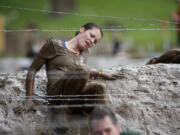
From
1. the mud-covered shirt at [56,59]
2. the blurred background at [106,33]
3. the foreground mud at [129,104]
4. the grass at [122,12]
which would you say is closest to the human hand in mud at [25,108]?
the foreground mud at [129,104]

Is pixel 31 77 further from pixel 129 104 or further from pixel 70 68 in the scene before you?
pixel 129 104

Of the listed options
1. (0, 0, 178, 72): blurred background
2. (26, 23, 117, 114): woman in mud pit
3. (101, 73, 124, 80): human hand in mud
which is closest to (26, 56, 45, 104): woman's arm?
(26, 23, 117, 114): woman in mud pit

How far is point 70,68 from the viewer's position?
6.19 feet

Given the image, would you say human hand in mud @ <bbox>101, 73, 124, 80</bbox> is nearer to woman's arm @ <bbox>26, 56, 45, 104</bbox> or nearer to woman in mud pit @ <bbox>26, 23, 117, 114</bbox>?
woman in mud pit @ <bbox>26, 23, 117, 114</bbox>

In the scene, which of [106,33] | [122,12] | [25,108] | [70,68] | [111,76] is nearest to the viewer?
[70,68]

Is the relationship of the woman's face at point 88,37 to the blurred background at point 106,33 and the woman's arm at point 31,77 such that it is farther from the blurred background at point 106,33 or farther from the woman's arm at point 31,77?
the blurred background at point 106,33

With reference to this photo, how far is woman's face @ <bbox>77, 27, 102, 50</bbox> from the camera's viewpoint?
1.90 metres

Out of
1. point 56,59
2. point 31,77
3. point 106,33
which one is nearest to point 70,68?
point 56,59

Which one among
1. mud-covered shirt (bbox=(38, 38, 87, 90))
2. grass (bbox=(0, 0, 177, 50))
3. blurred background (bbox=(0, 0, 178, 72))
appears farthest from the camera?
grass (bbox=(0, 0, 177, 50))

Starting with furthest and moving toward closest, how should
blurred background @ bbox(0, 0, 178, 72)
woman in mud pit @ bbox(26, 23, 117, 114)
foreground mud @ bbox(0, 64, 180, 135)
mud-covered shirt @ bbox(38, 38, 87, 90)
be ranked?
blurred background @ bbox(0, 0, 178, 72) → foreground mud @ bbox(0, 64, 180, 135) → mud-covered shirt @ bbox(38, 38, 87, 90) → woman in mud pit @ bbox(26, 23, 117, 114)

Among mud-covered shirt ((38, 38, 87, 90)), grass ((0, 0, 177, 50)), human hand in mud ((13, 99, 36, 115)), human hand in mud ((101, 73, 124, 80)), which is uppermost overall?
grass ((0, 0, 177, 50))

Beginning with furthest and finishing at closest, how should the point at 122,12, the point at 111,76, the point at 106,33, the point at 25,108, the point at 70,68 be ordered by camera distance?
the point at 122,12 → the point at 106,33 → the point at 111,76 → the point at 25,108 → the point at 70,68

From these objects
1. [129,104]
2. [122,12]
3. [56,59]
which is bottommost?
[129,104]

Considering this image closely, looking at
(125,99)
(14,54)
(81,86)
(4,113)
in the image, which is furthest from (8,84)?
(14,54)
